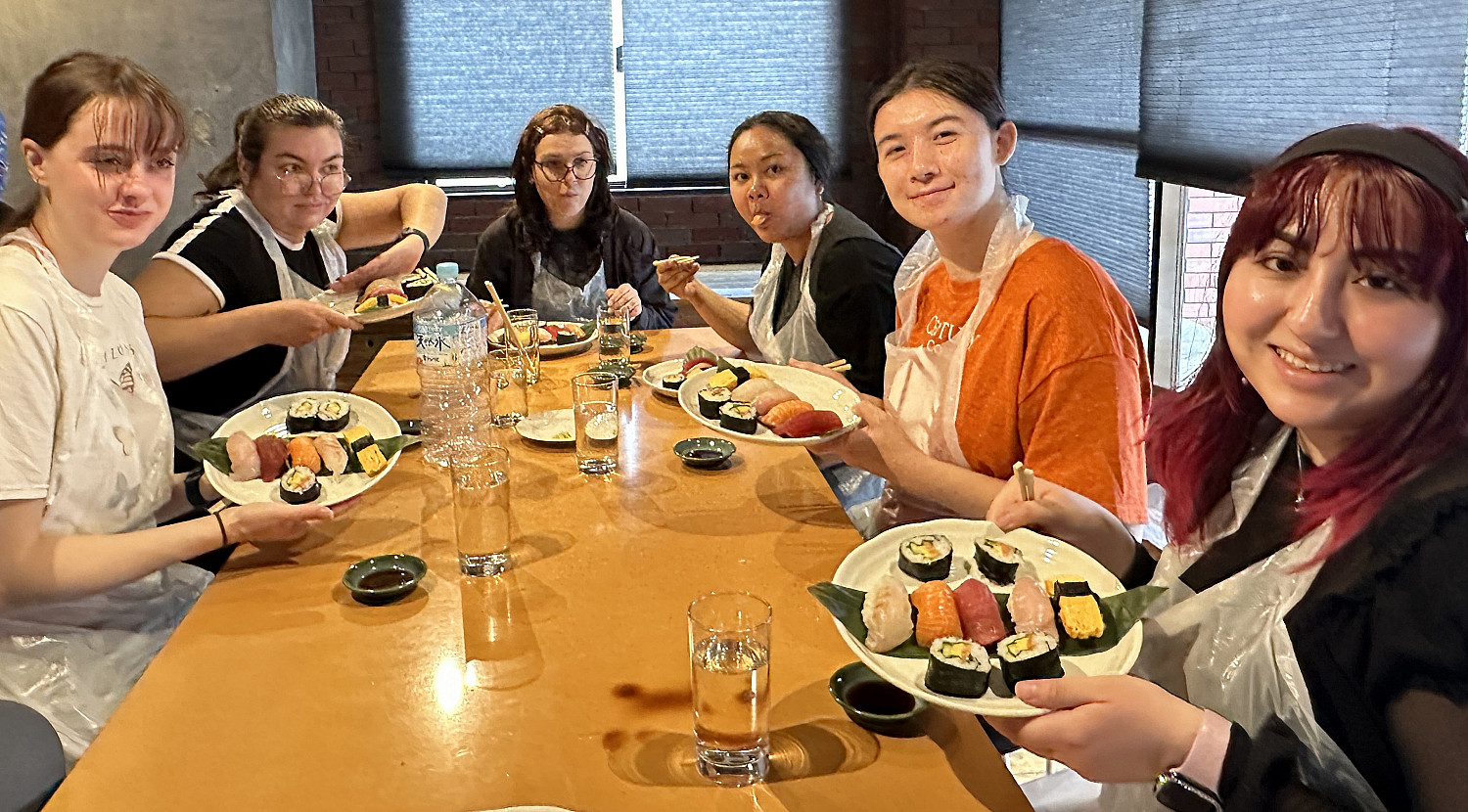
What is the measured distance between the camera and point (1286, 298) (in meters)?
1.08

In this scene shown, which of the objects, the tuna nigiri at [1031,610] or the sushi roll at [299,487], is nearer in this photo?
the tuna nigiri at [1031,610]

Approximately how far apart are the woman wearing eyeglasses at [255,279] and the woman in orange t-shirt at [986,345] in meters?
1.34

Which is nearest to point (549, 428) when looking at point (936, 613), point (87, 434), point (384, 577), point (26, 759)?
point (384, 577)

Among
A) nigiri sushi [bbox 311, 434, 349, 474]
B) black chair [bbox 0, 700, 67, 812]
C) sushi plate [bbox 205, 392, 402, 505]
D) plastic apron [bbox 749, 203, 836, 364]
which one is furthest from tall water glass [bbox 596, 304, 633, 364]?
black chair [bbox 0, 700, 67, 812]

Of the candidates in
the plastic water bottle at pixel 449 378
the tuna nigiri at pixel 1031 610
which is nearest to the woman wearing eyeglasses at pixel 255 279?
the plastic water bottle at pixel 449 378

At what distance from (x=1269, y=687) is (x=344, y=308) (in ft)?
7.32

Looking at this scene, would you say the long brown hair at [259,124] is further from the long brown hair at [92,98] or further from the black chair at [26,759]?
the black chair at [26,759]

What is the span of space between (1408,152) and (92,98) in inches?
73.3

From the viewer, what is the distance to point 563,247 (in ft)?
11.5

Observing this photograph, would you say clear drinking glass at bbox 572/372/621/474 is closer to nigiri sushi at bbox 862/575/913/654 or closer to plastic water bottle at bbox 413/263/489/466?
plastic water bottle at bbox 413/263/489/466

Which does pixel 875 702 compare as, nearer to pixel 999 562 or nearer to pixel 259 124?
pixel 999 562

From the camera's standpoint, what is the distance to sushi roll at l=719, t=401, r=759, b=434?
1.92m

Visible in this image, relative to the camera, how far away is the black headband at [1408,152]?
1.00 meters

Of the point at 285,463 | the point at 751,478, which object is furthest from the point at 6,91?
the point at 751,478
